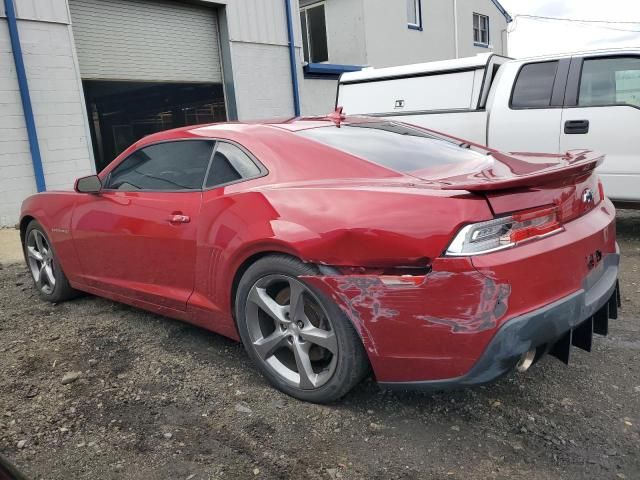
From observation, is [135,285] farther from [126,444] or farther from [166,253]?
[126,444]

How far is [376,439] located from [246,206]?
1.28 m

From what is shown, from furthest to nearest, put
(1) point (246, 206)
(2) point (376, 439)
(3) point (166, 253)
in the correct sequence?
(3) point (166, 253) → (1) point (246, 206) → (2) point (376, 439)

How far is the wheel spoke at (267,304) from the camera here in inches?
110

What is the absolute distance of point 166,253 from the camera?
131 inches

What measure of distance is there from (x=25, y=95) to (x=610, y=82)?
7.73 m

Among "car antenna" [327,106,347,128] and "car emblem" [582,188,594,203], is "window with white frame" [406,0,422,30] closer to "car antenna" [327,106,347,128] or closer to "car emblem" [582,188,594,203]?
"car antenna" [327,106,347,128]

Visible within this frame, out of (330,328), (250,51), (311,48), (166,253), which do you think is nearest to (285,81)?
(250,51)

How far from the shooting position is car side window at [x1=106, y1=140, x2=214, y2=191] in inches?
131

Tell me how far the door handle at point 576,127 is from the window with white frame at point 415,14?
1317 cm

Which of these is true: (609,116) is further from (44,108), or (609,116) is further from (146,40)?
(146,40)

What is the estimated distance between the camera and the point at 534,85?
19.9 ft

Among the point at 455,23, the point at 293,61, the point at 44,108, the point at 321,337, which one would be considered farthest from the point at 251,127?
the point at 455,23

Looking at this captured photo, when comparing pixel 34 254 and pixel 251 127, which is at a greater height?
pixel 251 127

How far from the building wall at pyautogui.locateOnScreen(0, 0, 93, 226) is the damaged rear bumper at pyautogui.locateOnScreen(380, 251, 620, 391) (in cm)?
774
